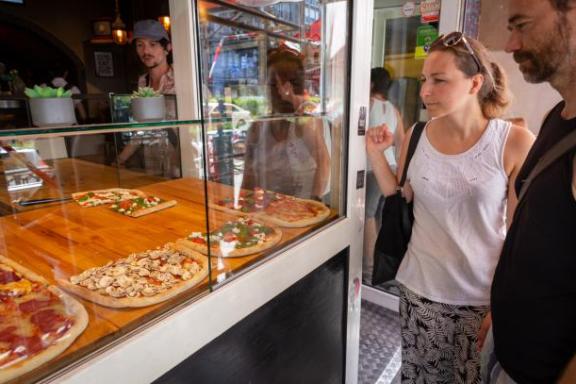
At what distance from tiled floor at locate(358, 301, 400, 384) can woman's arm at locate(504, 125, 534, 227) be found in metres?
1.40

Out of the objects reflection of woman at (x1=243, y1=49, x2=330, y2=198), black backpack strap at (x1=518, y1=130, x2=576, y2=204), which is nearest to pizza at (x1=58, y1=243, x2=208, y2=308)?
reflection of woman at (x1=243, y1=49, x2=330, y2=198)

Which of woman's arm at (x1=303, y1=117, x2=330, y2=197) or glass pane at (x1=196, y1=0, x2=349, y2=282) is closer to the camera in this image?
glass pane at (x1=196, y1=0, x2=349, y2=282)

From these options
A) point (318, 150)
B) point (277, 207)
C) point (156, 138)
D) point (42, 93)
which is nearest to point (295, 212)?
point (277, 207)

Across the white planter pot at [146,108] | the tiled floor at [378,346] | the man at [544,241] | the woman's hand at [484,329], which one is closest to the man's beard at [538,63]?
the man at [544,241]

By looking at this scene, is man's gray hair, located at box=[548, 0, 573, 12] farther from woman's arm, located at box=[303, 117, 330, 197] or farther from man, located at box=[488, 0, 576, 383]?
woman's arm, located at box=[303, 117, 330, 197]

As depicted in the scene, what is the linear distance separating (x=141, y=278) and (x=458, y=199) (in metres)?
1.15

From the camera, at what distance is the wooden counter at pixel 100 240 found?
0.95m

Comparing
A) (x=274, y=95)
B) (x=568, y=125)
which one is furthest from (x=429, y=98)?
(x=274, y=95)

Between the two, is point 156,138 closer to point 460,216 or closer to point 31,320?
point 31,320

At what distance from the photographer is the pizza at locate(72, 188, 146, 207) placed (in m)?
2.08

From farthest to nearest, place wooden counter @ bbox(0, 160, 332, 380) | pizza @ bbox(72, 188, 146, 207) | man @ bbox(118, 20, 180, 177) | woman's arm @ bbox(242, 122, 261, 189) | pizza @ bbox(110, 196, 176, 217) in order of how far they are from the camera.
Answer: man @ bbox(118, 20, 180, 177) → pizza @ bbox(72, 188, 146, 207) → pizza @ bbox(110, 196, 176, 217) → woman's arm @ bbox(242, 122, 261, 189) → wooden counter @ bbox(0, 160, 332, 380)

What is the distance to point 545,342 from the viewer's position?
970mm

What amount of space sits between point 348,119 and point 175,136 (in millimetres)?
1314

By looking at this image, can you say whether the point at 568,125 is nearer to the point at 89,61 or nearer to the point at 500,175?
the point at 500,175
